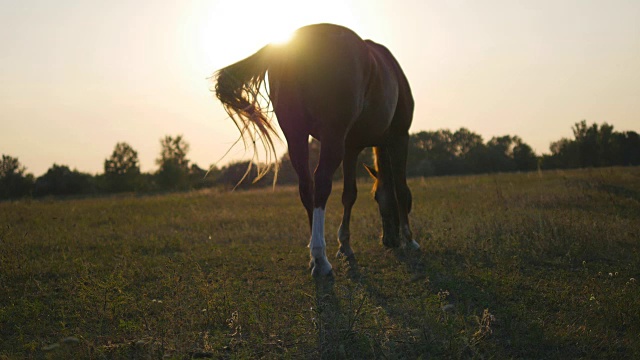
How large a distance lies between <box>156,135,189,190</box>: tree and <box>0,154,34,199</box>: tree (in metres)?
12.4

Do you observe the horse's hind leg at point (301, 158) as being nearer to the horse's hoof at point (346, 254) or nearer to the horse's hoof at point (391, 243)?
the horse's hoof at point (346, 254)

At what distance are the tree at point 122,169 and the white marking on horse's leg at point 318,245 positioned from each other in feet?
160

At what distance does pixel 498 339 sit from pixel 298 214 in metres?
8.30

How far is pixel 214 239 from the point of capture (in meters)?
7.50

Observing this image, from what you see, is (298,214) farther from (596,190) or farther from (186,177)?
(186,177)

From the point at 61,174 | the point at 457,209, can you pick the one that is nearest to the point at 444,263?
the point at 457,209

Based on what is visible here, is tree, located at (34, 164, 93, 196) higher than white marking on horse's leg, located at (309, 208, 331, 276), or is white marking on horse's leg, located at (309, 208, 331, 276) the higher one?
tree, located at (34, 164, 93, 196)

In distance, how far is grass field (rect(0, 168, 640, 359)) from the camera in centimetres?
265

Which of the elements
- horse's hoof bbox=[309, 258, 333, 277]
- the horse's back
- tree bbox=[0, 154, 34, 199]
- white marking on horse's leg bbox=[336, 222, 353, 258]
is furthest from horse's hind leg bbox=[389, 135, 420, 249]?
tree bbox=[0, 154, 34, 199]

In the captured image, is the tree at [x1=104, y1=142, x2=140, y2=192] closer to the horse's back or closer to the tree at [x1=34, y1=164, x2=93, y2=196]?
the tree at [x1=34, y1=164, x2=93, y2=196]

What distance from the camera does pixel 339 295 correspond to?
3760mm

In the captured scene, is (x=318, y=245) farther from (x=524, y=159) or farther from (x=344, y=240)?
(x=524, y=159)

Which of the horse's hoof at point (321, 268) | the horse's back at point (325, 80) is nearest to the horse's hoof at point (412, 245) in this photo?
the horse's hoof at point (321, 268)

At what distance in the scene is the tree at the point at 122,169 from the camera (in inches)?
2015
